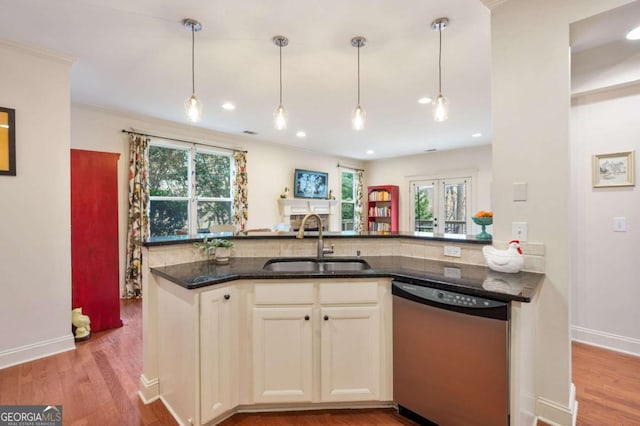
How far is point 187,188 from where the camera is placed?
5051mm

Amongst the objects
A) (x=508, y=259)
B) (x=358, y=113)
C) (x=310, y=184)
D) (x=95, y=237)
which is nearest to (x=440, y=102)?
(x=358, y=113)

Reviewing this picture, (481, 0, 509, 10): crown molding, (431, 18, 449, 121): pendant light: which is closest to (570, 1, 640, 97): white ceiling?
(481, 0, 509, 10): crown molding

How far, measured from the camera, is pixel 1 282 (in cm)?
245

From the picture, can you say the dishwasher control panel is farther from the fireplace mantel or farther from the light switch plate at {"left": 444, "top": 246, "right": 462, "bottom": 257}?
the fireplace mantel

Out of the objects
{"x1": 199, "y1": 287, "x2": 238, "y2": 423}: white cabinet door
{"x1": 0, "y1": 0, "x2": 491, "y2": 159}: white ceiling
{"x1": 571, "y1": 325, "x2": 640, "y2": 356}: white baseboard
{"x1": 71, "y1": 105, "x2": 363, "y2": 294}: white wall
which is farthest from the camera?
{"x1": 71, "y1": 105, "x2": 363, "y2": 294}: white wall

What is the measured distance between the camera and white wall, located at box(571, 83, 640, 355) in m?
2.57

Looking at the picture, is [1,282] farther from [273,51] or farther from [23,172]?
[273,51]

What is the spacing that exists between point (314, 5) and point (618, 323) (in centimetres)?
361

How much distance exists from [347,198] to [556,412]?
21.7 feet

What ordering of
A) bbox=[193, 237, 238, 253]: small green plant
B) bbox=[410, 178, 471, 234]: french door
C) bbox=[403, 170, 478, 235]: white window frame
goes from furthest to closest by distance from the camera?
bbox=[410, 178, 471, 234]: french door
bbox=[403, 170, 478, 235]: white window frame
bbox=[193, 237, 238, 253]: small green plant

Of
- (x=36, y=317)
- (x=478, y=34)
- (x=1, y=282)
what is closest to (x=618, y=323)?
(x=478, y=34)

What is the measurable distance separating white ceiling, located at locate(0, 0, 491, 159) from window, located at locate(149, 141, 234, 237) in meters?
0.71

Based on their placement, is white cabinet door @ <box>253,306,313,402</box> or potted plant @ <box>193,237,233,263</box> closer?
white cabinet door @ <box>253,306,313,402</box>

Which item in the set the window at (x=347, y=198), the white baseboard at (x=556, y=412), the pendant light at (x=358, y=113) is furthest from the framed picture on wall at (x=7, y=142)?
the window at (x=347, y=198)
